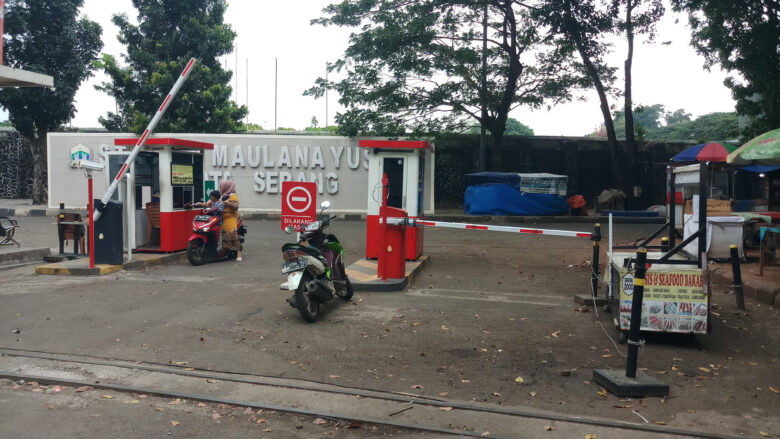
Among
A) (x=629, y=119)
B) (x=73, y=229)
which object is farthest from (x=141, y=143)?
(x=629, y=119)

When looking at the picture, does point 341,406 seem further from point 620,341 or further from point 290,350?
point 620,341

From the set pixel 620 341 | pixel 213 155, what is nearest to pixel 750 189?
pixel 213 155

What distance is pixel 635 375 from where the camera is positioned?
5.24 meters

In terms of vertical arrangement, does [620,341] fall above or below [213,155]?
below

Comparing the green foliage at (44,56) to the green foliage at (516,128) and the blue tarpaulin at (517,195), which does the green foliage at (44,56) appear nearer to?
the blue tarpaulin at (517,195)

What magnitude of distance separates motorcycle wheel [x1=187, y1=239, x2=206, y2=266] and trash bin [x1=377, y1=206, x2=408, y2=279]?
4.32 m

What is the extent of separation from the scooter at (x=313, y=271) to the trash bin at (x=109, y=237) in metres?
4.10

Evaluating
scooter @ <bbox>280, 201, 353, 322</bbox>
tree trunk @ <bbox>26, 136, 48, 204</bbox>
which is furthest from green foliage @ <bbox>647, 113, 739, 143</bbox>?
scooter @ <bbox>280, 201, 353, 322</bbox>

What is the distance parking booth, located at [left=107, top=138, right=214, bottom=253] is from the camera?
1261 centimetres

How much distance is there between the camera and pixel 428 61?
24141mm

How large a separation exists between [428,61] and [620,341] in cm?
1905

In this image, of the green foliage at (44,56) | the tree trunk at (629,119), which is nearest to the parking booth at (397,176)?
the tree trunk at (629,119)

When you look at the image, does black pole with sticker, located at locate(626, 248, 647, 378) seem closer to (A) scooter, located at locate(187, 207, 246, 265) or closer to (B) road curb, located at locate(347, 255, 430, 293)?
(B) road curb, located at locate(347, 255, 430, 293)

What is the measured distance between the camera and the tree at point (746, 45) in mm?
19078
